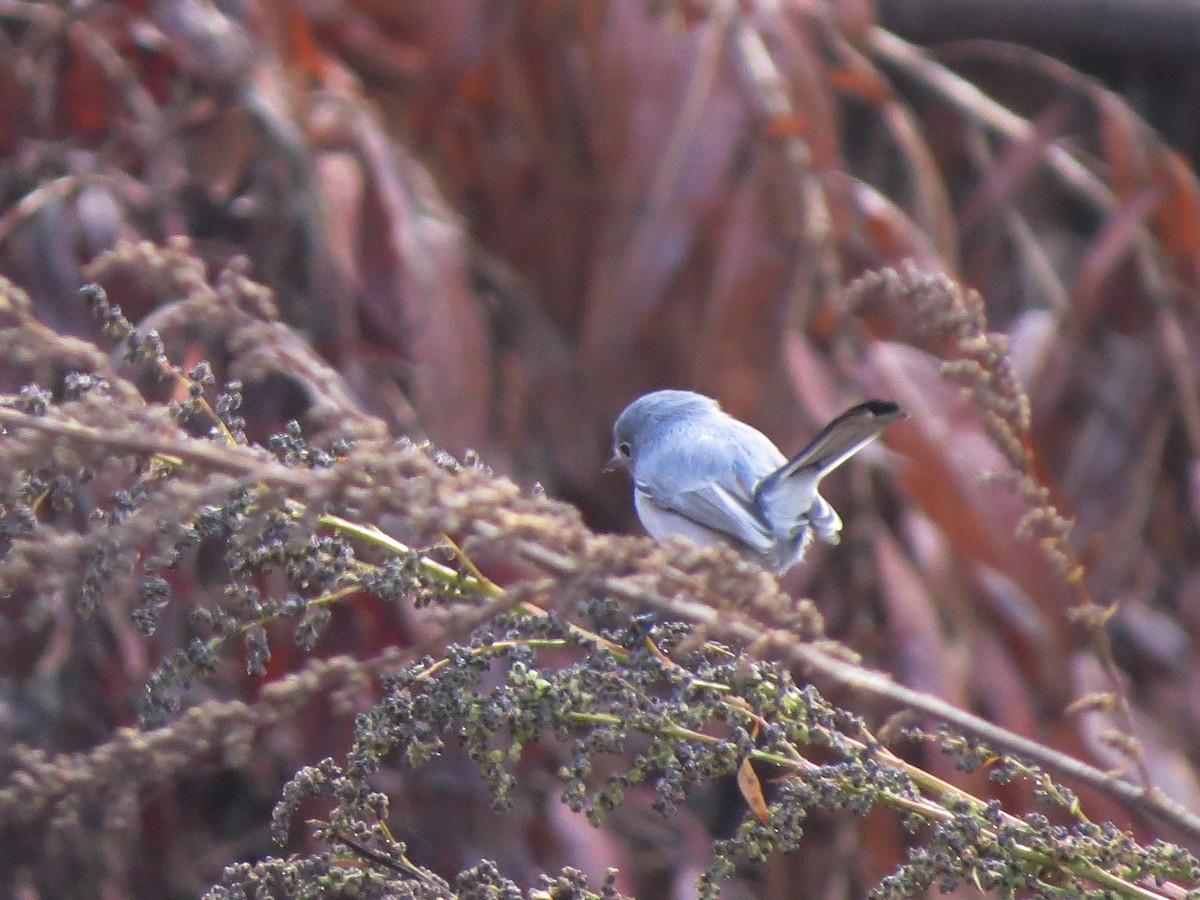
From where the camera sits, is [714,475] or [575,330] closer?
[714,475]

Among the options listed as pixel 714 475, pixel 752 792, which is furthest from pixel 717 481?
pixel 752 792

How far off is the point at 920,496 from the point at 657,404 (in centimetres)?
40

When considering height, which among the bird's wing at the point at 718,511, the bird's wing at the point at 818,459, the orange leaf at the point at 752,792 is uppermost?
the bird's wing at the point at 718,511

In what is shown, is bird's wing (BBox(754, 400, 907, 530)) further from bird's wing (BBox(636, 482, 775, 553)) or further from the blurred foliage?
the blurred foliage

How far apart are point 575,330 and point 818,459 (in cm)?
68

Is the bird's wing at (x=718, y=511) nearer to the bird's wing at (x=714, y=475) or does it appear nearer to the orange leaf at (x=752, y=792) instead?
the bird's wing at (x=714, y=475)

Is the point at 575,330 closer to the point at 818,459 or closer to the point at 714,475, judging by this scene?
the point at 714,475

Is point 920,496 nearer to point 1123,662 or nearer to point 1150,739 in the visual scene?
point 1150,739

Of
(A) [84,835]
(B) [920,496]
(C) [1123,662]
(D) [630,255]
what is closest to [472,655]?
(B) [920,496]

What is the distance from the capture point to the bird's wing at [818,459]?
103cm

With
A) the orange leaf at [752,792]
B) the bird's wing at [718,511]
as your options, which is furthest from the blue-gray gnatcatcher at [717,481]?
the orange leaf at [752,792]

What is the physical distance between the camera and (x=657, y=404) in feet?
5.89

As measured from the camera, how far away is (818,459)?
1387 mm

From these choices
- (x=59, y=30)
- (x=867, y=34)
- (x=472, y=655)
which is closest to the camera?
(x=472, y=655)
